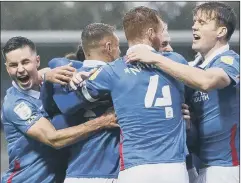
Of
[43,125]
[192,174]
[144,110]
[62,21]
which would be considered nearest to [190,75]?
[144,110]

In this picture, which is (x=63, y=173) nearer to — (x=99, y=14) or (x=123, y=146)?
(x=123, y=146)

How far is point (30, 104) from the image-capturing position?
5.73 metres

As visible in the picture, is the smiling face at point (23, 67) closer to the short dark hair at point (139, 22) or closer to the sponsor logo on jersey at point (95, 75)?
the sponsor logo on jersey at point (95, 75)

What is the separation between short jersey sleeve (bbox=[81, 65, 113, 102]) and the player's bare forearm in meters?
0.31

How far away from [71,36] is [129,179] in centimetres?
858

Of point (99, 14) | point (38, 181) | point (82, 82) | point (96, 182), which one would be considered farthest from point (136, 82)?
point (99, 14)

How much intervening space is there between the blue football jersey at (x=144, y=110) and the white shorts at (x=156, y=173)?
0.03m

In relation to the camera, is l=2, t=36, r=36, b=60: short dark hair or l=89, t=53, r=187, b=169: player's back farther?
A: l=2, t=36, r=36, b=60: short dark hair

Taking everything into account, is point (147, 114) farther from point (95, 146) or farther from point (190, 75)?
point (95, 146)

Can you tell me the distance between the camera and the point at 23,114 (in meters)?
5.69

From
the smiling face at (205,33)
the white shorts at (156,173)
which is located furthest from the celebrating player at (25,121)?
the smiling face at (205,33)

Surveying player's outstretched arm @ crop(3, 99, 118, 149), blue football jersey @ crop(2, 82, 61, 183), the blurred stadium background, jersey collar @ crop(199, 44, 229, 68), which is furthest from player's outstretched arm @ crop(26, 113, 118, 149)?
the blurred stadium background

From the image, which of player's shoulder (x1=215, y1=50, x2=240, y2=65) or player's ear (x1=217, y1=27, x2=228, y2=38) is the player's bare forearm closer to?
player's shoulder (x1=215, y1=50, x2=240, y2=65)

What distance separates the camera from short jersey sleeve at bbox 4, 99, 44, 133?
5652 millimetres
